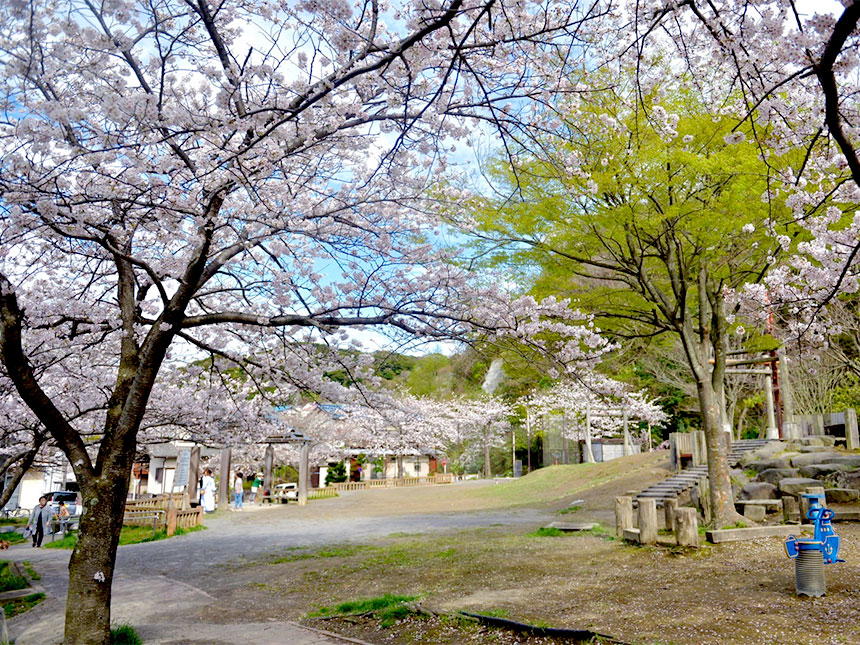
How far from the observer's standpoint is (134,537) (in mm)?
15891

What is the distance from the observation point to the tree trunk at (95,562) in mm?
5148

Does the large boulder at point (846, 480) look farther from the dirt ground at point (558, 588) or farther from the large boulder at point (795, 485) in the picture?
the dirt ground at point (558, 588)

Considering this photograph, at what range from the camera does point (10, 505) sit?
32.8 meters

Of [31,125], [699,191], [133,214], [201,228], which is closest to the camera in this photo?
[31,125]

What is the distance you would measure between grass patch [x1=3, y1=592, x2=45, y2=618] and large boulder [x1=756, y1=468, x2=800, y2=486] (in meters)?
13.8

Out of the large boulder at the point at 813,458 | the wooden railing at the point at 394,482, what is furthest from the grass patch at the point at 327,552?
the wooden railing at the point at 394,482

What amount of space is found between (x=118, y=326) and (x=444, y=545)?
678 cm

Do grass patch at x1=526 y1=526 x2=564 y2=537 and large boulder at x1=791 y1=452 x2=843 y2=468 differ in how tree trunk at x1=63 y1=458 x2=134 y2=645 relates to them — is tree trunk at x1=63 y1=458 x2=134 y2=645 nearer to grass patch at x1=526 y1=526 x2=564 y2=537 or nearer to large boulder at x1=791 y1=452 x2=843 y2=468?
grass patch at x1=526 y1=526 x2=564 y2=537

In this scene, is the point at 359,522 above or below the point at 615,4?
below

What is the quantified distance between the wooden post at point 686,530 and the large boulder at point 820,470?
21.7 feet

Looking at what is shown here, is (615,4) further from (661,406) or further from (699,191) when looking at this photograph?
(661,406)

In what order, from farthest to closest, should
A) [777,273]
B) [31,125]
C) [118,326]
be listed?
[777,273] → [118,326] → [31,125]

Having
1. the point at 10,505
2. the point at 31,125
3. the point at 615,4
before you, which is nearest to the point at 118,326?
the point at 31,125

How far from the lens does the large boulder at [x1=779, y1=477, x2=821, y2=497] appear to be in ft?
40.6
